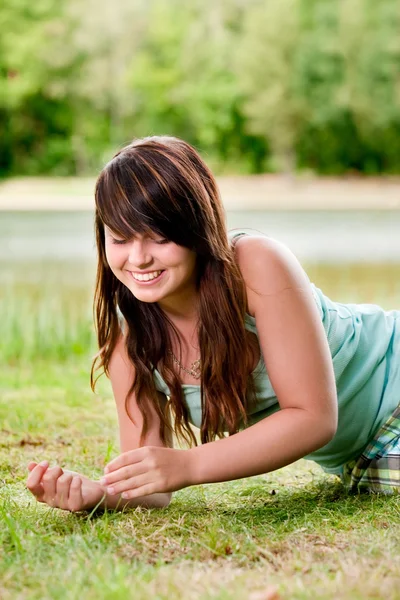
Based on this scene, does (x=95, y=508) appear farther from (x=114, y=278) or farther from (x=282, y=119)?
(x=282, y=119)

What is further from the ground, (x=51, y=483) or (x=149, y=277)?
(x=149, y=277)

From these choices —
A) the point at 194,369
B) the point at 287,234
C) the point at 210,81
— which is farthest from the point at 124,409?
the point at 210,81

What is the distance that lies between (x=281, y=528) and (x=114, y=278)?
0.54 m

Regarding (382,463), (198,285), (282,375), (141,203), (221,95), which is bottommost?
(382,463)

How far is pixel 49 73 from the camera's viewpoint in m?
23.7

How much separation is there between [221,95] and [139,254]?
23.3 m

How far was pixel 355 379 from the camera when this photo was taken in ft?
5.73

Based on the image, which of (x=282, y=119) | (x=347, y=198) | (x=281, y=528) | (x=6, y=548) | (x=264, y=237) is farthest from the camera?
(x=282, y=119)

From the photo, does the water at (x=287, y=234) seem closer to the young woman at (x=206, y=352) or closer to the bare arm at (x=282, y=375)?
the young woman at (x=206, y=352)

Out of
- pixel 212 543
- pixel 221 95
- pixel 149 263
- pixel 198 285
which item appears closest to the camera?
pixel 212 543

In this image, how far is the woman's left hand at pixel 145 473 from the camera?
1415 millimetres

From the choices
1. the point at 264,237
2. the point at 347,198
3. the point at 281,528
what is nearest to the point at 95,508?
the point at 281,528

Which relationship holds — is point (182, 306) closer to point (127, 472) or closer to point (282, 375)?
point (282, 375)

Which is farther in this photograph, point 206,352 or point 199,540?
point 206,352
